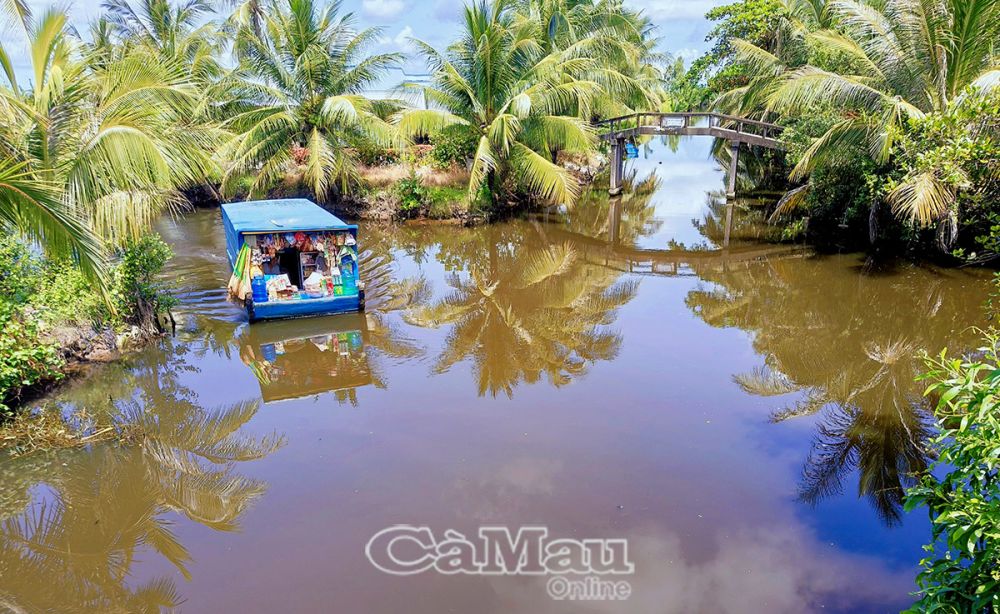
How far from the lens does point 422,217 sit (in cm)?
2106

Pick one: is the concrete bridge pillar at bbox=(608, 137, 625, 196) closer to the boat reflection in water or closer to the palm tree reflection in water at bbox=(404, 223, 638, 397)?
the palm tree reflection in water at bbox=(404, 223, 638, 397)

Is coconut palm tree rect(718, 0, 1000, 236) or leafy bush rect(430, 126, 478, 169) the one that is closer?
coconut palm tree rect(718, 0, 1000, 236)

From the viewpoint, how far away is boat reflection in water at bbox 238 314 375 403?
29.2 ft

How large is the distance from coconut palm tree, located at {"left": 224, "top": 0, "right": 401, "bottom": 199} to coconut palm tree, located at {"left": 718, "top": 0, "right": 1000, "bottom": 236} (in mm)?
12008

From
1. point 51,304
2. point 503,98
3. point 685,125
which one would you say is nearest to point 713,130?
point 685,125

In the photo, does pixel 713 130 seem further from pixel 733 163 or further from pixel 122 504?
pixel 122 504

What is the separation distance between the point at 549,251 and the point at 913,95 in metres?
8.73

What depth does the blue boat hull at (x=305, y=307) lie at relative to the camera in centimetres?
1111

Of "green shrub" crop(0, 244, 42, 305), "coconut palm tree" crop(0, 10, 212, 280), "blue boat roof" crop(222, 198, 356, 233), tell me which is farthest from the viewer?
"blue boat roof" crop(222, 198, 356, 233)

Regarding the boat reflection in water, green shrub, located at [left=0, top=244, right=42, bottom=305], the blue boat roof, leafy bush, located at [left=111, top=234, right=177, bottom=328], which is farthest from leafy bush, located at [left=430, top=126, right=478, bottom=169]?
green shrub, located at [left=0, top=244, right=42, bottom=305]

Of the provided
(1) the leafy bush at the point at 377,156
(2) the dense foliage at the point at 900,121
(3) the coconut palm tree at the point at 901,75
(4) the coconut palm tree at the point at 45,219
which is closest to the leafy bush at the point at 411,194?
(1) the leafy bush at the point at 377,156

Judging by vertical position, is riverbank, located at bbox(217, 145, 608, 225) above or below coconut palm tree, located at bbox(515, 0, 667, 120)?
below

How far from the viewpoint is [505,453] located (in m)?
7.05

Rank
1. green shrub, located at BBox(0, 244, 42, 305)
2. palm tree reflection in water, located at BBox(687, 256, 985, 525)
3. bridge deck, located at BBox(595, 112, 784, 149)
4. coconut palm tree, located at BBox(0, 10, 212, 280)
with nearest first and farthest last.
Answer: palm tree reflection in water, located at BBox(687, 256, 985, 525), coconut palm tree, located at BBox(0, 10, 212, 280), green shrub, located at BBox(0, 244, 42, 305), bridge deck, located at BBox(595, 112, 784, 149)
